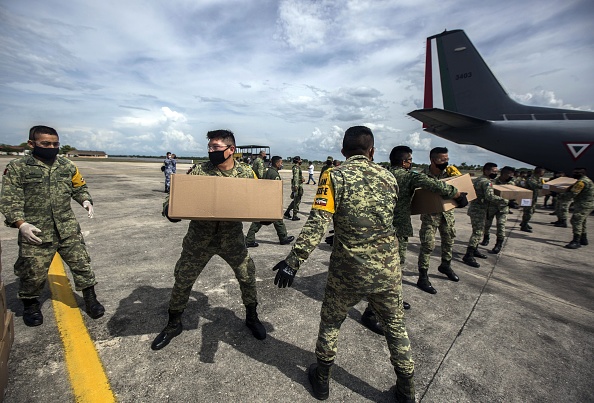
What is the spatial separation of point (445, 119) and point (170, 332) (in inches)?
447

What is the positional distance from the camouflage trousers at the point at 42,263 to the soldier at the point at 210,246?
3.92 ft

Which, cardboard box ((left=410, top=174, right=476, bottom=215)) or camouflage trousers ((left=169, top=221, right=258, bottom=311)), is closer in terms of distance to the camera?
camouflage trousers ((left=169, top=221, right=258, bottom=311))

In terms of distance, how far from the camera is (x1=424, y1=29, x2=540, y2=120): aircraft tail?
11602 mm

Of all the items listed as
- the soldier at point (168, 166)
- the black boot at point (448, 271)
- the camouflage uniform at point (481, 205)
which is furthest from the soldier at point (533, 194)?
the soldier at point (168, 166)

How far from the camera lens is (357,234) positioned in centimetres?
194

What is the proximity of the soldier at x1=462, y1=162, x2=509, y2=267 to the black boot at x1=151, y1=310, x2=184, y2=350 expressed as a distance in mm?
5196

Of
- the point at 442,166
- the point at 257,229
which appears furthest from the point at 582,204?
the point at 257,229

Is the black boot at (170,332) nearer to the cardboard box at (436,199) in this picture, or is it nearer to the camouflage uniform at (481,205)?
the cardboard box at (436,199)

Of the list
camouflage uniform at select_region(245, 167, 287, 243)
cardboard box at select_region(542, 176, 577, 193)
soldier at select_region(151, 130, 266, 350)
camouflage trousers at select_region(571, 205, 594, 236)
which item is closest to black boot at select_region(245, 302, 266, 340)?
soldier at select_region(151, 130, 266, 350)

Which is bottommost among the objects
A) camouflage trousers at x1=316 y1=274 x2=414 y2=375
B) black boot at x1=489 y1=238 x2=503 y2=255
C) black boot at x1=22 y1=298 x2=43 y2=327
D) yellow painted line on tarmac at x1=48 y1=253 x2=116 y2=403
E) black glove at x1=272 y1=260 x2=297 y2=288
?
yellow painted line on tarmac at x1=48 y1=253 x2=116 y2=403

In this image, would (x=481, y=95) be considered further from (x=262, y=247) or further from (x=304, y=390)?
(x=304, y=390)

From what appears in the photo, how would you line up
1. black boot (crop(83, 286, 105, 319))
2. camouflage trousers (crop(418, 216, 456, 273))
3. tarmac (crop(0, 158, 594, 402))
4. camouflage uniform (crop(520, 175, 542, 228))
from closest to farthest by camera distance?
tarmac (crop(0, 158, 594, 402)) < black boot (crop(83, 286, 105, 319)) < camouflage trousers (crop(418, 216, 456, 273)) < camouflage uniform (crop(520, 175, 542, 228))

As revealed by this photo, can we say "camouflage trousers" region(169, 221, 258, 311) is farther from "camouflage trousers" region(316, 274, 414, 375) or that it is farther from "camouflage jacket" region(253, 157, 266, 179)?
"camouflage jacket" region(253, 157, 266, 179)

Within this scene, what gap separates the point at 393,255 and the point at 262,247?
12.8ft
